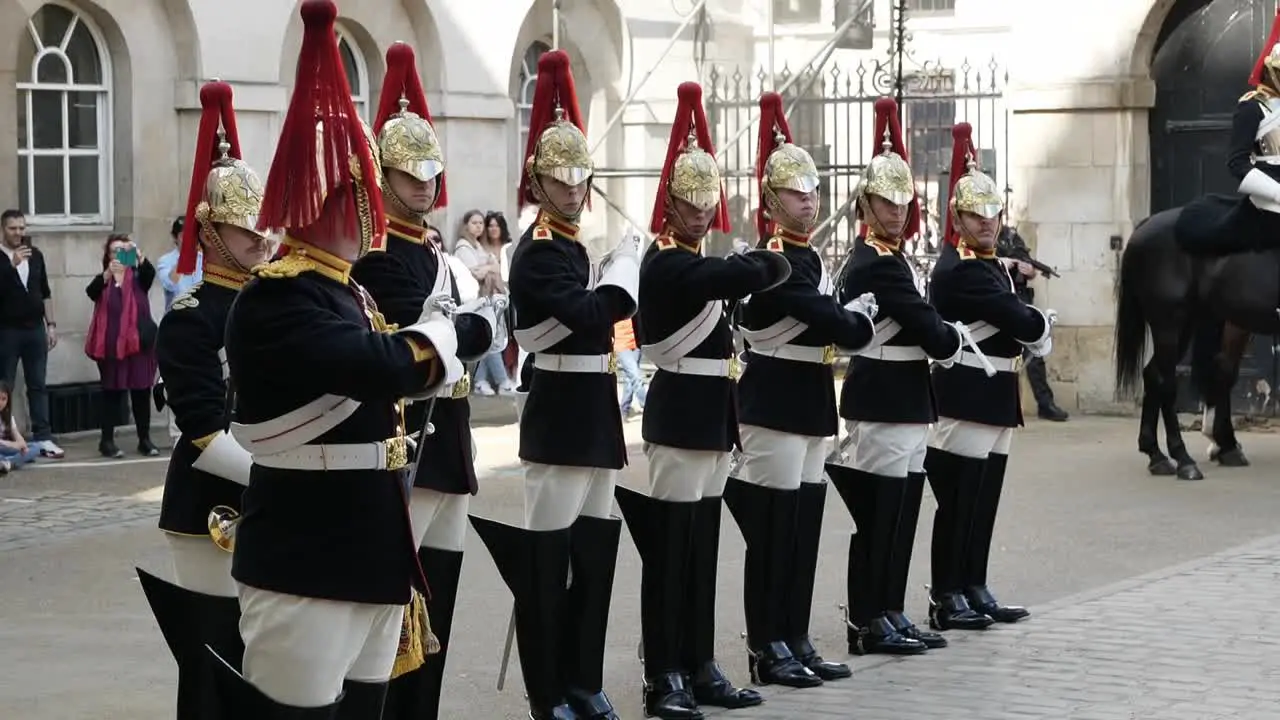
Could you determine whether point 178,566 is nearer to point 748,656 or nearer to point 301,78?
point 301,78

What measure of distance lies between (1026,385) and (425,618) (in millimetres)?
12591

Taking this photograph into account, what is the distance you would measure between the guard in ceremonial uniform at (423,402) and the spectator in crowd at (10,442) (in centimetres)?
824

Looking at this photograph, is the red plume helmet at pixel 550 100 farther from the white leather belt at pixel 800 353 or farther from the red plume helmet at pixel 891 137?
the red plume helmet at pixel 891 137

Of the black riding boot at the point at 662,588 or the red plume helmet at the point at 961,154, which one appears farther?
the red plume helmet at the point at 961,154

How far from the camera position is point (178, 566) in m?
6.06

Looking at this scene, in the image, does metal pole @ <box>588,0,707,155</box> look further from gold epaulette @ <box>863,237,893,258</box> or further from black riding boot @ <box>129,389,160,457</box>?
gold epaulette @ <box>863,237,893,258</box>

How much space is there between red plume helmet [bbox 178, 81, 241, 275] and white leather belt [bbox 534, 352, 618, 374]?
1.19 metres

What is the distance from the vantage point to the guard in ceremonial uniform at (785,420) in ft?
25.3

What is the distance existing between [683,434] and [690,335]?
1.09ft

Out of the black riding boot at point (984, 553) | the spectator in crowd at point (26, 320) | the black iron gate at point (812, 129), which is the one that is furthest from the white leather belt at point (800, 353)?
the black iron gate at point (812, 129)

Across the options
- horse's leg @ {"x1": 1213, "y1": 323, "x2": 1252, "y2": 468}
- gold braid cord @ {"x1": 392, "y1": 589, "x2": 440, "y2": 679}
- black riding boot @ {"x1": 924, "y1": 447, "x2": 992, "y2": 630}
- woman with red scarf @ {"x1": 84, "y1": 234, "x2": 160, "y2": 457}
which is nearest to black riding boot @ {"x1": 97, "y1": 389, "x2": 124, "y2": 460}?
woman with red scarf @ {"x1": 84, "y1": 234, "x2": 160, "y2": 457}

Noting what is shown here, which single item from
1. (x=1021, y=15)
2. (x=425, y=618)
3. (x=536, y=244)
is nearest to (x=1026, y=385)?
(x=1021, y=15)

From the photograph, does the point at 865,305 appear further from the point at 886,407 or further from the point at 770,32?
the point at 770,32

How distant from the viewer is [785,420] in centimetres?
774
